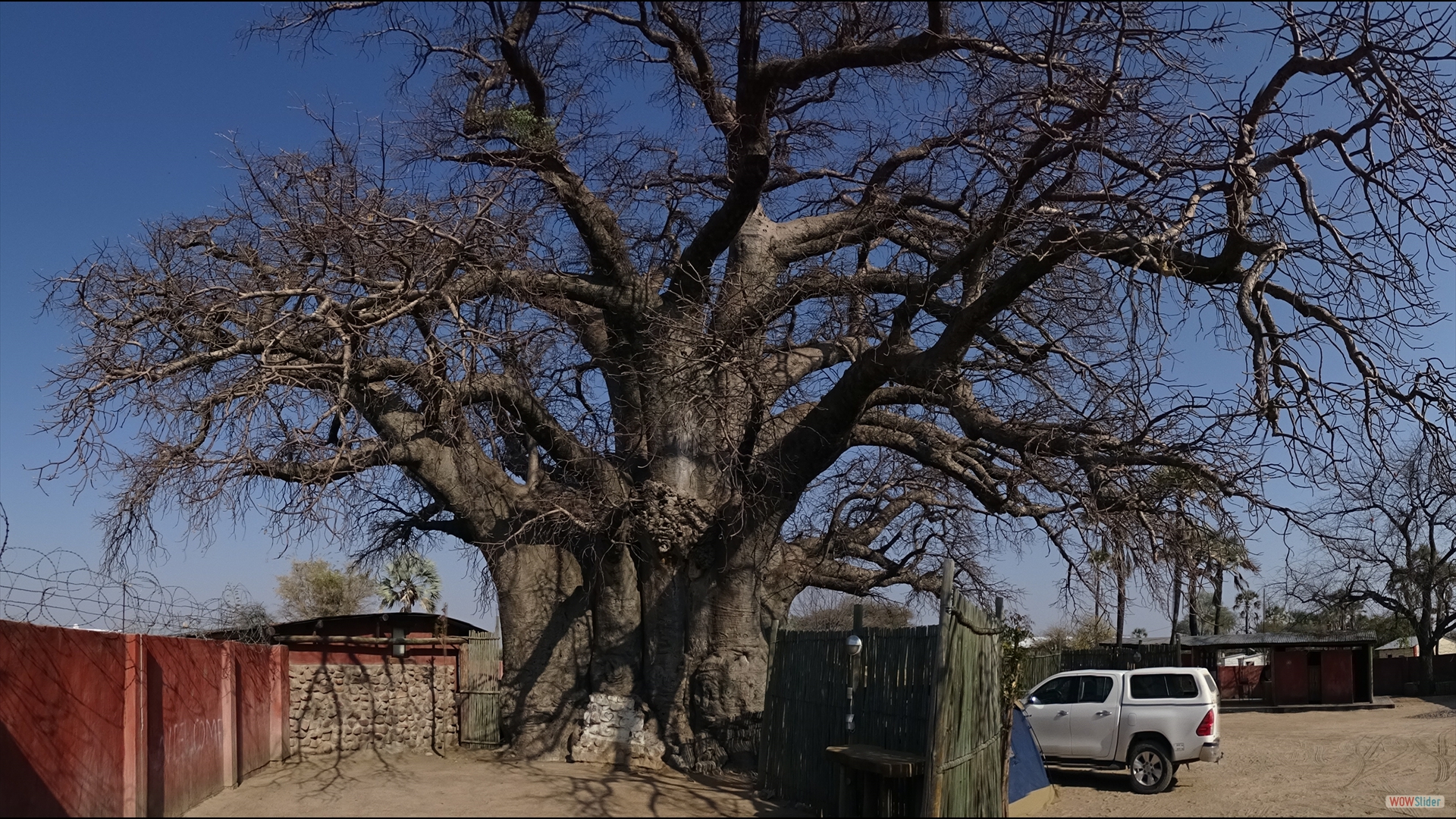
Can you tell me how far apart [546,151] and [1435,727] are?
866 inches

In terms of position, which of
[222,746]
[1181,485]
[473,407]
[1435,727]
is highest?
[473,407]

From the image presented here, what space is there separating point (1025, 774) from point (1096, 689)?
11.9 feet

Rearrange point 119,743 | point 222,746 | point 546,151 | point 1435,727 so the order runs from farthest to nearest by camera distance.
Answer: point 1435,727, point 546,151, point 222,746, point 119,743

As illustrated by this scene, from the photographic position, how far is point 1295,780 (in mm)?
14648

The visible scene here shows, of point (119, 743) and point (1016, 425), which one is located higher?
point (1016, 425)

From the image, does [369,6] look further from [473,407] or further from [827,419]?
[827,419]

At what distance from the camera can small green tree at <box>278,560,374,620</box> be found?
4819 cm

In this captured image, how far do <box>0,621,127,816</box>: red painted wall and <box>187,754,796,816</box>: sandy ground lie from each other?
148cm

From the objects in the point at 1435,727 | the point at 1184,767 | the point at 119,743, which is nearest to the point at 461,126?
the point at 119,743

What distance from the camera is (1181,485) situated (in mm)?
13008

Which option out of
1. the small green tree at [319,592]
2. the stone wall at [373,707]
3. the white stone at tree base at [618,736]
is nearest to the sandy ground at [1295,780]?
the white stone at tree base at [618,736]

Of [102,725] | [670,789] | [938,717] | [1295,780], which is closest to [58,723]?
[102,725]

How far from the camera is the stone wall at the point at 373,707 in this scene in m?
15.8

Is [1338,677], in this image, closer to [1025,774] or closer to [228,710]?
[1025,774]
